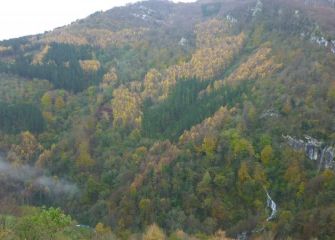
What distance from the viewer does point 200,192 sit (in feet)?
433

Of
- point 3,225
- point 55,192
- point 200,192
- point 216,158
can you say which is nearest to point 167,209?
point 200,192

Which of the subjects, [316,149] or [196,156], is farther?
[196,156]

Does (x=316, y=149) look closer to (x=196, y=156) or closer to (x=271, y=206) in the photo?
(x=271, y=206)

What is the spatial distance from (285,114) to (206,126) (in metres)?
24.2

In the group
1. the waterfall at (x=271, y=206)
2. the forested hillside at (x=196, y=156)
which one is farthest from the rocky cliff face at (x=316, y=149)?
the waterfall at (x=271, y=206)

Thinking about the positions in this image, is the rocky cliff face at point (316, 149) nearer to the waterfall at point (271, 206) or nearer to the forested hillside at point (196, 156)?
the forested hillside at point (196, 156)

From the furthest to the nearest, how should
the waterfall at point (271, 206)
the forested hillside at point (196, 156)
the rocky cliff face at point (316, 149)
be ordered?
the rocky cliff face at point (316, 149) < the forested hillside at point (196, 156) < the waterfall at point (271, 206)

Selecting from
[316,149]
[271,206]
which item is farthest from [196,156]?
[316,149]

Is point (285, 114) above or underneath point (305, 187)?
above

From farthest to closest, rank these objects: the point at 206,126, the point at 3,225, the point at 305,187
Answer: the point at 206,126 → the point at 305,187 → the point at 3,225

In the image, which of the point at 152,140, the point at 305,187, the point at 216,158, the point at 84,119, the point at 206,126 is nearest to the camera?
the point at 305,187

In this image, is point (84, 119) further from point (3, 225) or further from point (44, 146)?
point (3, 225)

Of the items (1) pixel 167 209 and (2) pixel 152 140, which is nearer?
(1) pixel 167 209

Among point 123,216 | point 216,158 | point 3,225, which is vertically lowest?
point 123,216
